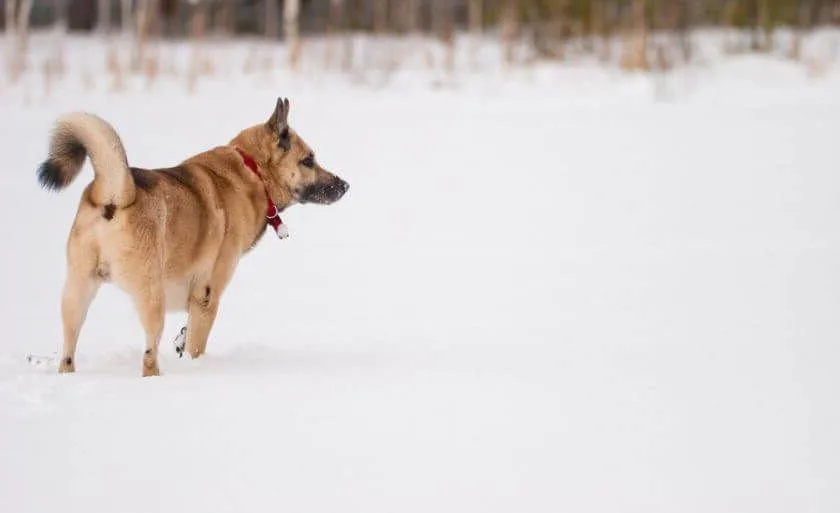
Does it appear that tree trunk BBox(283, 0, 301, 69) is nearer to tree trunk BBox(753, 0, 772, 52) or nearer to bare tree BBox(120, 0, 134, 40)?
bare tree BBox(120, 0, 134, 40)

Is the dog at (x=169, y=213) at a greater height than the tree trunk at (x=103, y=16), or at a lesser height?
lesser

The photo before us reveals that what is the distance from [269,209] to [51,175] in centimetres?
141

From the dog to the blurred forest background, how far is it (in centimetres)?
1217

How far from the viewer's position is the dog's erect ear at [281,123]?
21.5 ft

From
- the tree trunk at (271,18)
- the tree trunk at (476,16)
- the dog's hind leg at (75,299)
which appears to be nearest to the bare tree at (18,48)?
the tree trunk at (271,18)

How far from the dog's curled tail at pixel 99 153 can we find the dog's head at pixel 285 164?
128 centimetres

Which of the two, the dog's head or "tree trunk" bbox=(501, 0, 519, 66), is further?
"tree trunk" bbox=(501, 0, 519, 66)

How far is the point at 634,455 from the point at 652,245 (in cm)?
579

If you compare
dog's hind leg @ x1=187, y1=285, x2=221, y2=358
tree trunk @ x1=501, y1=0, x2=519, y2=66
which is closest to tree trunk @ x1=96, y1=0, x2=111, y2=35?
tree trunk @ x1=501, y1=0, x2=519, y2=66

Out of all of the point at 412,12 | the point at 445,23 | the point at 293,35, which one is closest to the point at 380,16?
the point at 412,12

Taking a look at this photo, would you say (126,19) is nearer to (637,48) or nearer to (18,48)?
(18,48)

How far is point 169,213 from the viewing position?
5801 millimetres

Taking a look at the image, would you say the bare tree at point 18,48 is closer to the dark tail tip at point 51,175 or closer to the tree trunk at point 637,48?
the tree trunk at point 637,48

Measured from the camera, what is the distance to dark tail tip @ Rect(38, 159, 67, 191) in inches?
220
